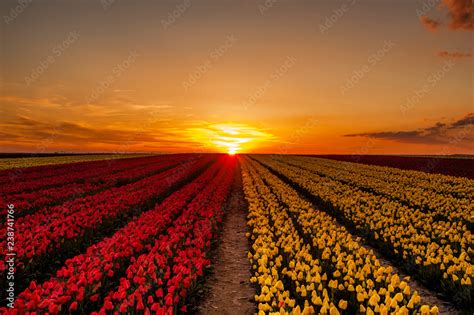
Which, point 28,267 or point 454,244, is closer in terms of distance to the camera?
point 28,267

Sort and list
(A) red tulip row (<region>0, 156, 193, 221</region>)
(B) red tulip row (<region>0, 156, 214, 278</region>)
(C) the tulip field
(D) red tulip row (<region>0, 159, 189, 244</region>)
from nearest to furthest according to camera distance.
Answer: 1. (C) the tulip field
2. (B) red tulip row (<region>0, 156, 214, 278</region>)
3. (D) red tulip row (<region>0, 159, 189, 244</region>)
4. (A) red tulip row (<region>0, 156, 193, 221</region>)

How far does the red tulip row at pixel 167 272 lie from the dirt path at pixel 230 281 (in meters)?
0.49

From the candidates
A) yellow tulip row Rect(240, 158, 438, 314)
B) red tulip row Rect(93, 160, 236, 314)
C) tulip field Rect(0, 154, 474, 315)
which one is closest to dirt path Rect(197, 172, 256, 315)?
tulip field Rect(0, 154, 474, 315)

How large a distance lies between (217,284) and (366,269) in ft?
11.2

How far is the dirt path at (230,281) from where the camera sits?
22.4 feet

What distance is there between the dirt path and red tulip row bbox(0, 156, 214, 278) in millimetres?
3936

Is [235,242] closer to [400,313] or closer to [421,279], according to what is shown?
[421,279]

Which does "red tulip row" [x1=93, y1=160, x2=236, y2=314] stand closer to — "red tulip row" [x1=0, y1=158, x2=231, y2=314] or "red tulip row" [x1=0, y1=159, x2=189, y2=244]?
"red tulip row" [x1=0, y1=158, x2=231, y2=314]

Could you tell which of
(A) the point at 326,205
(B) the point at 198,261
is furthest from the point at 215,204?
(B) the point at 198,261

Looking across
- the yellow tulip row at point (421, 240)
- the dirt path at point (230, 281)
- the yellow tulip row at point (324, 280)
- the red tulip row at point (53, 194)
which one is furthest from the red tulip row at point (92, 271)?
the yellow tulip row at point (421, 240)

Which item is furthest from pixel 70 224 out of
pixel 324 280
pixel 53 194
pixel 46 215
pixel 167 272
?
pixel 324 280

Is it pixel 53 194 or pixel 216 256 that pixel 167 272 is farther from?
pixel 53 194

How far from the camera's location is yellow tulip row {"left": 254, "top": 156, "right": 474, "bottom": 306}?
689 centimetres

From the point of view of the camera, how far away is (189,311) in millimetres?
6504
